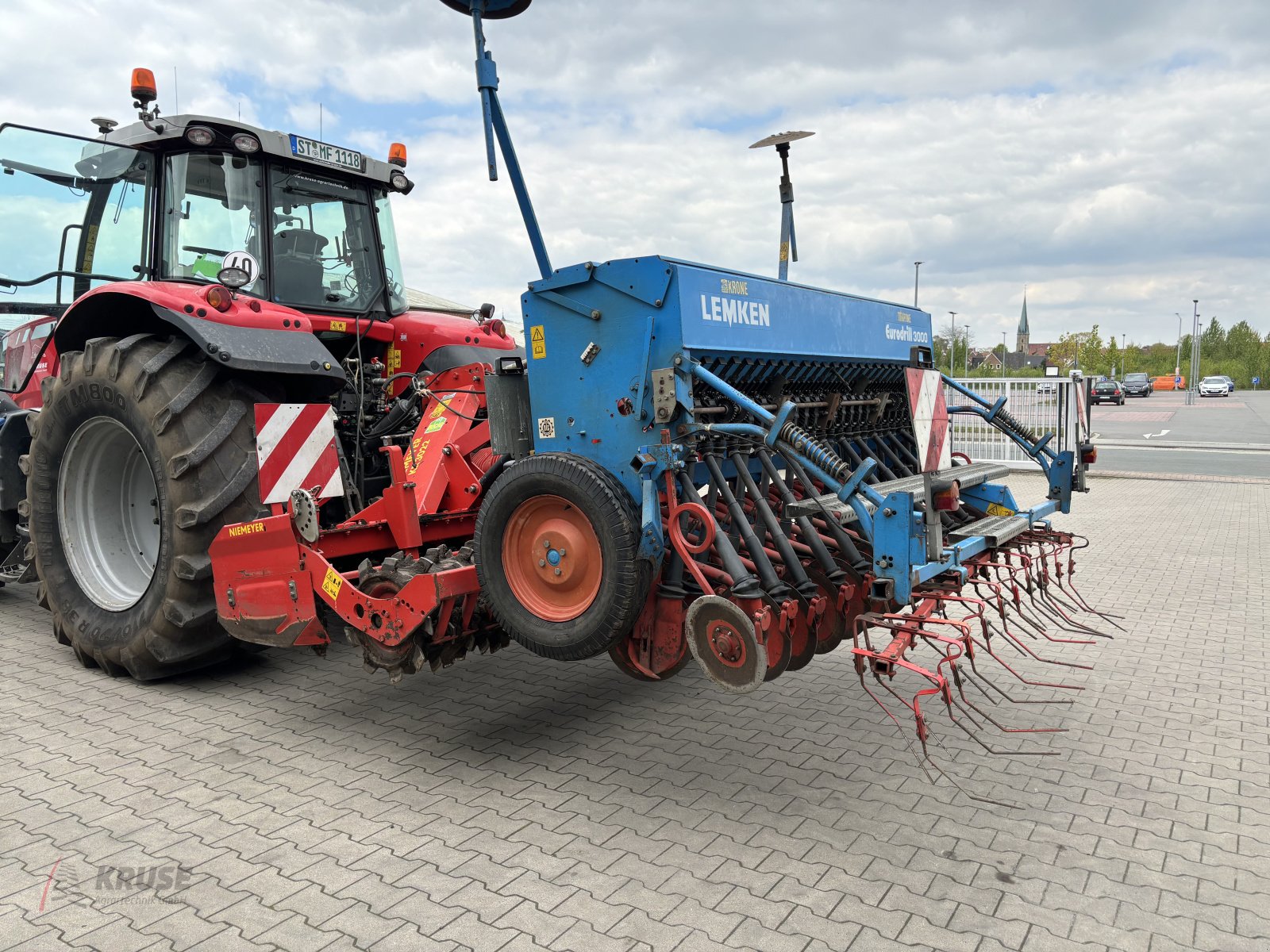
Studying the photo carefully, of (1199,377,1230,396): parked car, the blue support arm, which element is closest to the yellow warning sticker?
the blue support arm

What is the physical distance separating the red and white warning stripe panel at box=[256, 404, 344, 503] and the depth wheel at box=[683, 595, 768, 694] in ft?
6.50

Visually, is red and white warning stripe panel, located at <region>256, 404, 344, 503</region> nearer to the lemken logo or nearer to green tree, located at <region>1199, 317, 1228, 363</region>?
the lemken logo

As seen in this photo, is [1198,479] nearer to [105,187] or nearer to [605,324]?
[605,324]

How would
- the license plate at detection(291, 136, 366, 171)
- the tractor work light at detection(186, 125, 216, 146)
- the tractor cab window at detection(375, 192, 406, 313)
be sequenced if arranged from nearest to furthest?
the tractor work light at detection(186, 125, 216, 146), the license plate at detection(291, 136, 366, 171), the tractor cab window at detection(375, 192, 406, 313)

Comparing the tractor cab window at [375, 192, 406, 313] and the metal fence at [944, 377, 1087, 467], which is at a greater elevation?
the tractor cab window at [375, 192, 406, 313]

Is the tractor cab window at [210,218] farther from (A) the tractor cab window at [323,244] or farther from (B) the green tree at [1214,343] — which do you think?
(B) the green tree at [1214,343]

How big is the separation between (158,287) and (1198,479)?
13.8 metres

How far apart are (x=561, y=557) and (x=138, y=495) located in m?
3.04

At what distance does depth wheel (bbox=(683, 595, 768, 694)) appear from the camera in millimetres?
2826

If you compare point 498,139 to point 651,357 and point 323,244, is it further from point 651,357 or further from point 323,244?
point 323,244

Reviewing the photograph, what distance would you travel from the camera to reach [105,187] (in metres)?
5.09

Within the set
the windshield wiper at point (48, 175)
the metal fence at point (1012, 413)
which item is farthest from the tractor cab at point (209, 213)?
the metal fence at point (1012, 413)

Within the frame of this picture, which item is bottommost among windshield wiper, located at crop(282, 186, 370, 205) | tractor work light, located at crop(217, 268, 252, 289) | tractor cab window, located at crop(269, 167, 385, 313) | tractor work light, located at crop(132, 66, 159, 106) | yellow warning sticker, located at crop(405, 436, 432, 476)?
yellow warning sticker, located at crop(405, 436, 432, 476)

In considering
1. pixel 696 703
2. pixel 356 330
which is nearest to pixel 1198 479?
pixel 696 703
